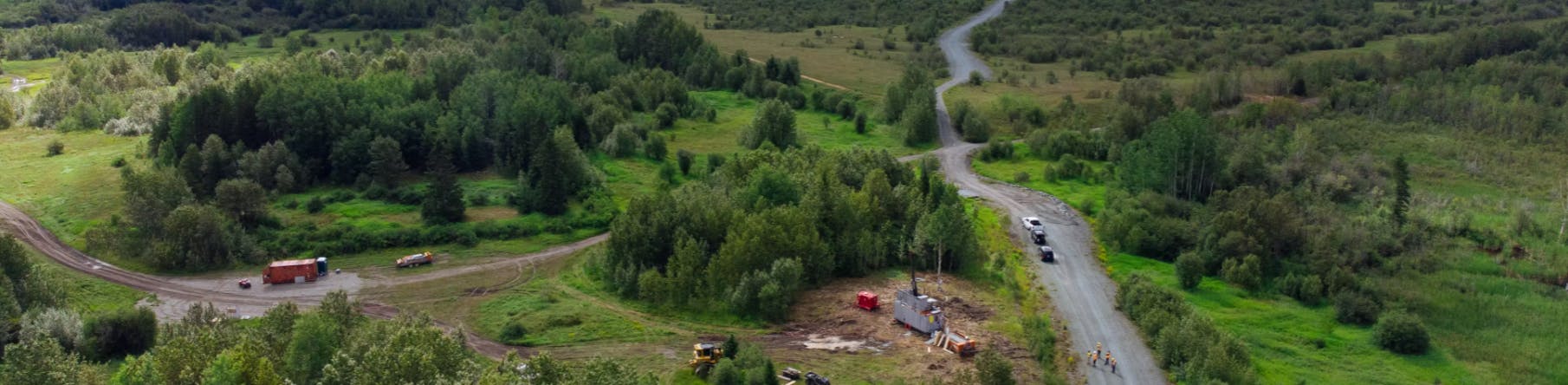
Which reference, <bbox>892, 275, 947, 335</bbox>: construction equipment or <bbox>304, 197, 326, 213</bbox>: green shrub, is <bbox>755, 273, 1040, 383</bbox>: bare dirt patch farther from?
<bbox>304, 197, 326, 213</bbox>: green shrub

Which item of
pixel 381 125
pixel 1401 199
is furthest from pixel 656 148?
pixel 1401 199

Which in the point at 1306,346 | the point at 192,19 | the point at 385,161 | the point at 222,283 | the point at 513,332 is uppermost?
the point at 192,19

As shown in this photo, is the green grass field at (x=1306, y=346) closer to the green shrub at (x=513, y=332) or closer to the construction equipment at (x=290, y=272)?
the green shrub at (x=513, y=332)

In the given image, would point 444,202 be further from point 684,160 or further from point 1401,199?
point 1401,199

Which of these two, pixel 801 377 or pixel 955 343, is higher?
pixel 955 343

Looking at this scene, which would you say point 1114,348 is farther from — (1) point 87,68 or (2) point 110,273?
(1) point 87,68
